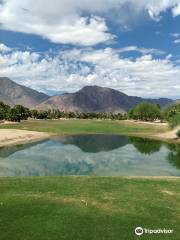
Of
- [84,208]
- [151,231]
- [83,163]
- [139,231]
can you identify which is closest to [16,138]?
[83,163]

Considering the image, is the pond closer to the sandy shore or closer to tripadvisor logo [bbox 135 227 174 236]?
the sandy shore

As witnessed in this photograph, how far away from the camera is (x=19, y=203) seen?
106 feet

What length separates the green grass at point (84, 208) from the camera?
26.1 meters

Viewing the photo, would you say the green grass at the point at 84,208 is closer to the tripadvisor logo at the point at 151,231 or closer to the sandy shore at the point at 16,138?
the tripadvisor logo at the point at 151,231

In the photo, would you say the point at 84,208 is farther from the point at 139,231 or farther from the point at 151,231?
the point at 151,231

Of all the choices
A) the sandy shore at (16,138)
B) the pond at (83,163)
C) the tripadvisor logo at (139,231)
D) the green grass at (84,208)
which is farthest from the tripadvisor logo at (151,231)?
the sandy shore at (16,138)

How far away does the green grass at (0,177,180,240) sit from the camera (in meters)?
26.1

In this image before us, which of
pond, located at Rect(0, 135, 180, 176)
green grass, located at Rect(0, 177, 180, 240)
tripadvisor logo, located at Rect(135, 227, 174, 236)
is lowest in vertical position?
pond, located at Rect(0, 135, 180, 176)

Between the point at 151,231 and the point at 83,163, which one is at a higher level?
the point at 151,231

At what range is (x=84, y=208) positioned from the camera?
31812mm

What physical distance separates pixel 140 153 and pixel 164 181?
4626 centimetres

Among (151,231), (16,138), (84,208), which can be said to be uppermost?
(16,138)

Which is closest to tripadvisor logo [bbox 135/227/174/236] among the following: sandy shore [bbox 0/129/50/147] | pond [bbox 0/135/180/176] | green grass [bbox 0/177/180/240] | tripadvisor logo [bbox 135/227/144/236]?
tripadvisor logo [bbox 135/227/144/236]

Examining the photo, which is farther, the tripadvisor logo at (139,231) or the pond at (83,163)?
the pond at (83,163)
